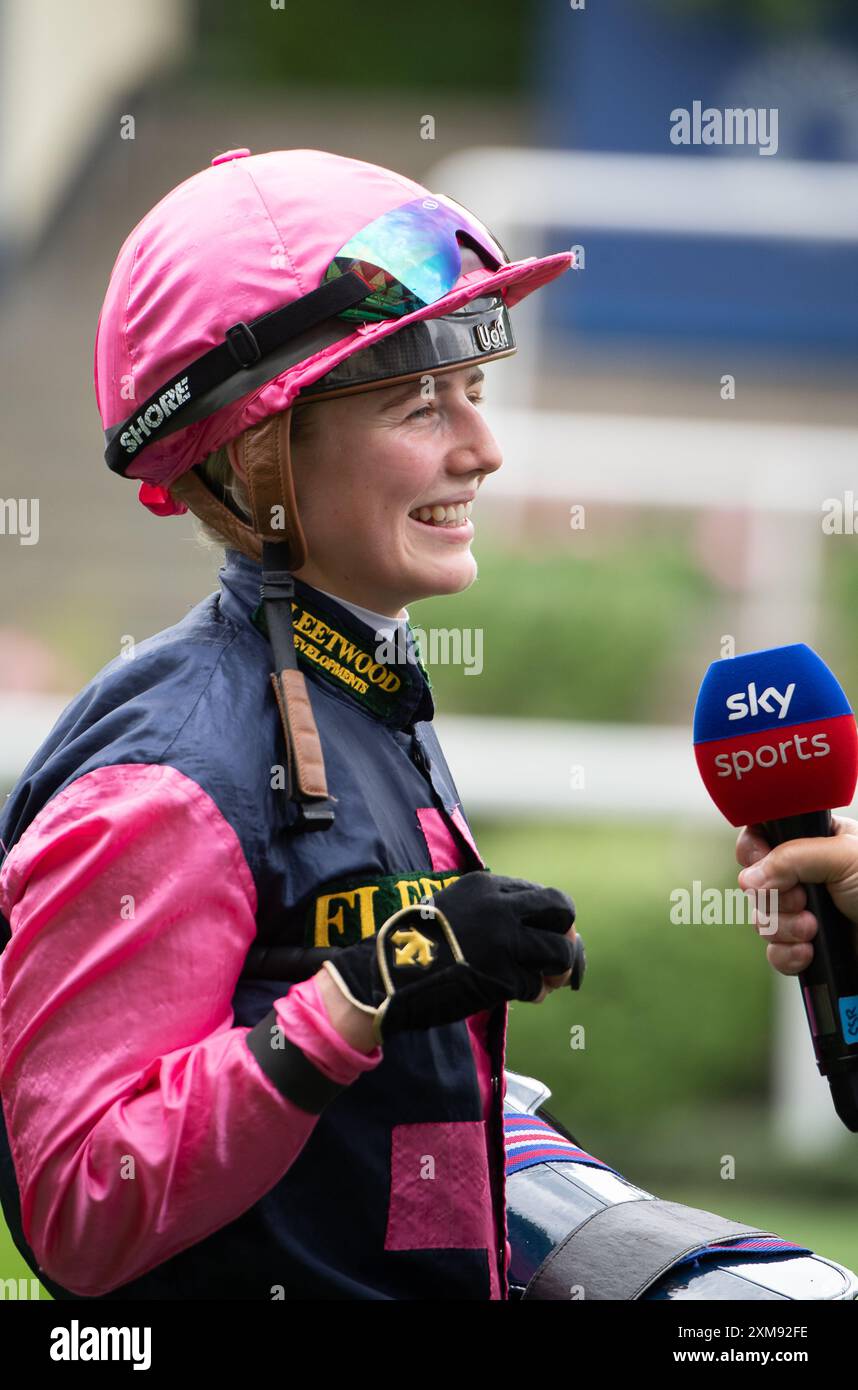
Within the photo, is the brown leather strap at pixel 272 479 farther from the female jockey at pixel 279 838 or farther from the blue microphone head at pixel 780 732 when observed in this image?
the blue microphone head at pixel 780 732

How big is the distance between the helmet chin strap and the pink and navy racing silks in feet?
0.13

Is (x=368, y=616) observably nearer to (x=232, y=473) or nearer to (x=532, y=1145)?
(x=232, y=473)

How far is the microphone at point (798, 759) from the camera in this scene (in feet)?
7.72

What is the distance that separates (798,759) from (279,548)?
0.71 meters

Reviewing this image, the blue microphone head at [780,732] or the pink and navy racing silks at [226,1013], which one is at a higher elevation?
the blue microphone head at [780,732]

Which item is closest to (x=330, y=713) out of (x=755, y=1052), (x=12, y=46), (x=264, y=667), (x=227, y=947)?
(x=264, y=667)

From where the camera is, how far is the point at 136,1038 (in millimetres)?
1948

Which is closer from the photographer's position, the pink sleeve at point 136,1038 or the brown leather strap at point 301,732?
the pink sleeve at point 136,1038

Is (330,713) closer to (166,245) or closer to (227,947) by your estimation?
(227,947)

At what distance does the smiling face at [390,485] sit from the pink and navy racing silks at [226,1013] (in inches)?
2.7
